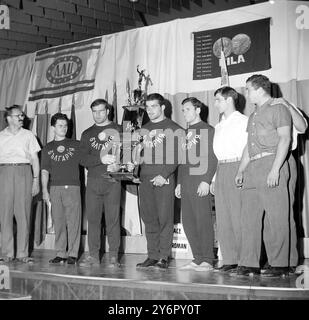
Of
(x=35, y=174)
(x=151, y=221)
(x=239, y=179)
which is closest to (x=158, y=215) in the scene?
(x=151, y=221)

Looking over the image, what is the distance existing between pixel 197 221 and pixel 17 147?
2.03m

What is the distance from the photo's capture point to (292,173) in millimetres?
3488

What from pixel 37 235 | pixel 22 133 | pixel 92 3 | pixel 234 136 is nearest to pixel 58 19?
pixel 92 3

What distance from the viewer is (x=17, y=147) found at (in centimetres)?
468

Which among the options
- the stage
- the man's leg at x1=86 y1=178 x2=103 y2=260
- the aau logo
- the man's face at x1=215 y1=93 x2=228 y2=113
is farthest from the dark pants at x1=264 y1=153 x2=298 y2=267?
the aau logo

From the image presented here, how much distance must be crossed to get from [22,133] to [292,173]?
109 inches

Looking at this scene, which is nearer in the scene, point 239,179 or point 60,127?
point 239,179

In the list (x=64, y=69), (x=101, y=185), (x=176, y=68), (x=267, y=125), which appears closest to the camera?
(x=267, y=125)

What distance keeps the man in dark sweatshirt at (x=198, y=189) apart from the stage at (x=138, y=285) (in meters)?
0.24

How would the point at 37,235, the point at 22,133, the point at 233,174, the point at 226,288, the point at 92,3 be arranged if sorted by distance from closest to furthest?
the point at 226,288 < the point at 233,174 < the point at 22,133 < the point at 92,3 < the point at 37,235

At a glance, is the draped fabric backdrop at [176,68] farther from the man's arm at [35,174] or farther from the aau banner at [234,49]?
the man's arm at [35,174]

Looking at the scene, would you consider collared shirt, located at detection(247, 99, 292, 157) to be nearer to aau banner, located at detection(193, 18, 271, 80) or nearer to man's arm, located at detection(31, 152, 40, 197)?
aau banner, located at detection(193, 18, 271, 80)

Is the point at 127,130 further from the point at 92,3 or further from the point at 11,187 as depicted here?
the point at 92,3

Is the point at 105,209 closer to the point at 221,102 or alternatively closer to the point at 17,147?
the point at 17,147
